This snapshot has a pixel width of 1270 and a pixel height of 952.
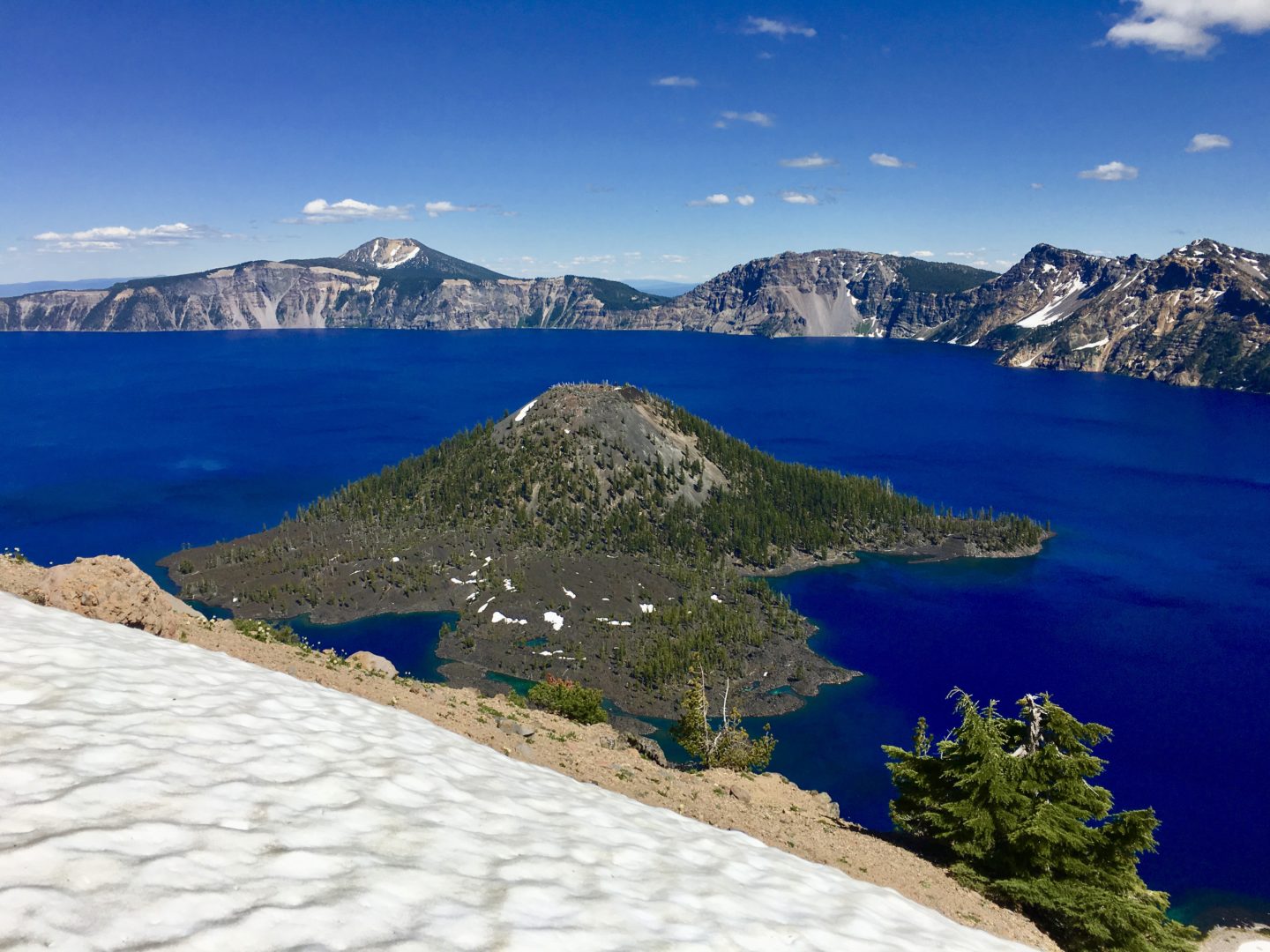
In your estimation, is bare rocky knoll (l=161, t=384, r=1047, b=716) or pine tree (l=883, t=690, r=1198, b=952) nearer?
pine tree (l=883, t=690, r=1198, b=952)

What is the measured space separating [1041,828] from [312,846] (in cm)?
2156

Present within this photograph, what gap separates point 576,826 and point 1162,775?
3108 inches

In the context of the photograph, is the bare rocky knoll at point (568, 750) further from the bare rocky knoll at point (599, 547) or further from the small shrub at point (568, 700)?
the bare rocky knoll at point (599, 547)

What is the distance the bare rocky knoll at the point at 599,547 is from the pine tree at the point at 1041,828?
51928 millimetres

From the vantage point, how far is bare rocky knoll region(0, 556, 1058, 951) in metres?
18.5

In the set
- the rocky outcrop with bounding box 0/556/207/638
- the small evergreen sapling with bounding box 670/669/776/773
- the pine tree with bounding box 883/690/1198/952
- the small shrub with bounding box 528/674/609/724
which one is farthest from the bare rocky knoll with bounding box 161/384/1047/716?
the rocky outcrop with bounding box 0/556/207/638

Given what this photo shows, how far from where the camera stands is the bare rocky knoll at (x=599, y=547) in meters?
85.4

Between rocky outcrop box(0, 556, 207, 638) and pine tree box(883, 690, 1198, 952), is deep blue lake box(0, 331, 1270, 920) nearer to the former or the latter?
pine tree box(883, 690, 1198, 952)

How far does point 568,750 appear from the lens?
74.6 feet

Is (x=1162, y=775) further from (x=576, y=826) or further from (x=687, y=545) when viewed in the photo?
(x=576, y=826)

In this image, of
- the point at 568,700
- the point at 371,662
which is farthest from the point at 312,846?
the point at 568,700

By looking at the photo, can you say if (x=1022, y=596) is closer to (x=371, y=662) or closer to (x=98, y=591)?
(x=371, y=662)

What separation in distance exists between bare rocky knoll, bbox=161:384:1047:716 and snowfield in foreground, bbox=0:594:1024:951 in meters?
67.7

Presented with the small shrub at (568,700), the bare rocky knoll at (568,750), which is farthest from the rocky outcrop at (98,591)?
the small shrub at (568,700)
